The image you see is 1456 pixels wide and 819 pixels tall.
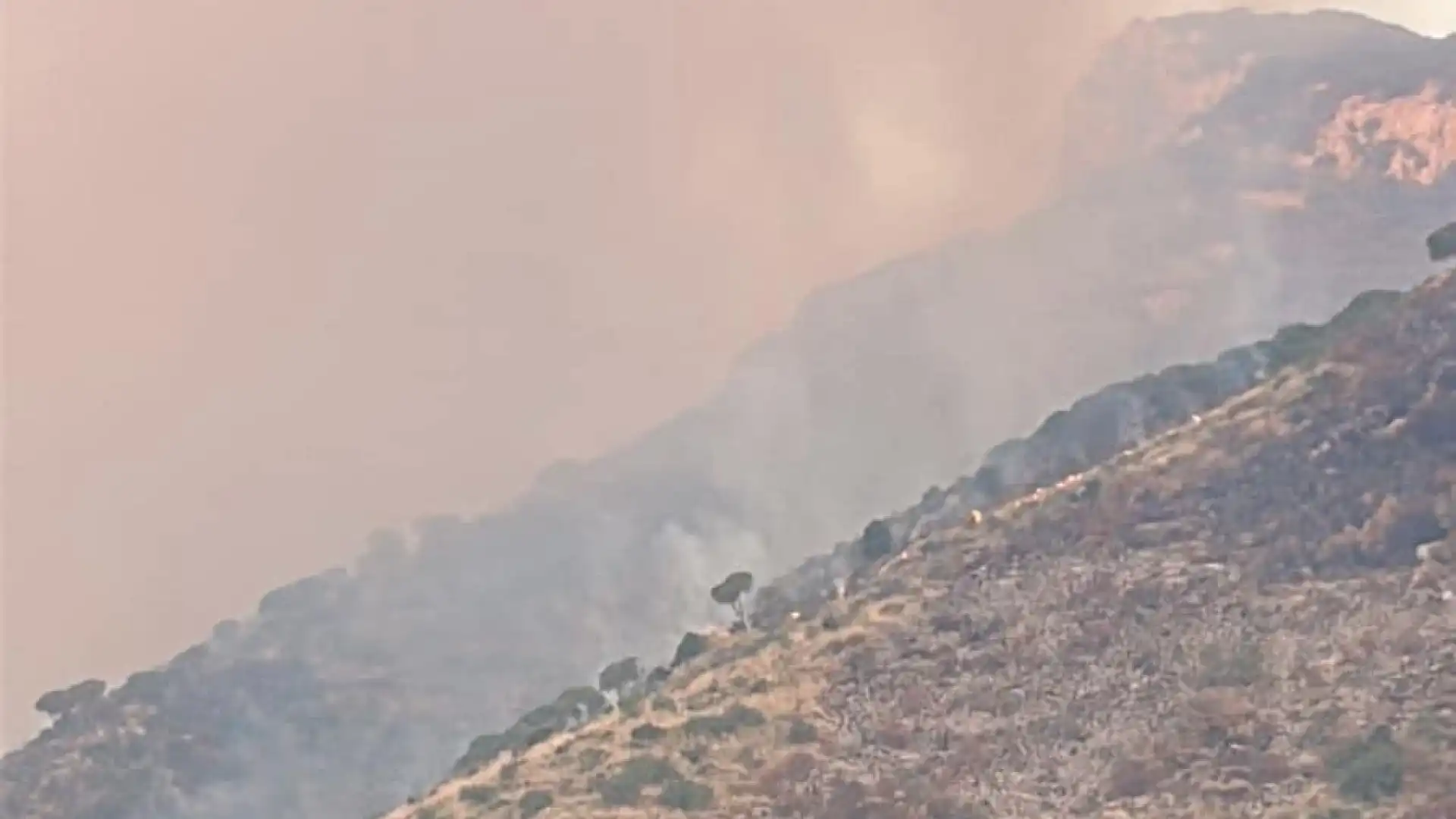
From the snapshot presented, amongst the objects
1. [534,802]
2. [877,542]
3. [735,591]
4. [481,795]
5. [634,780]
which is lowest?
[634,780]

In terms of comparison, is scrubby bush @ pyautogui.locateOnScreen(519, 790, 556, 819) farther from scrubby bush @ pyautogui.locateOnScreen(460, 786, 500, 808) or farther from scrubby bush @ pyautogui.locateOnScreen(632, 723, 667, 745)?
scrubby bush @ pyautogui.locateOnScreen(632, 723, 667, 745)

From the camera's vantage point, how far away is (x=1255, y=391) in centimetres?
11962

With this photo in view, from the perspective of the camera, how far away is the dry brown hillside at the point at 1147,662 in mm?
76500

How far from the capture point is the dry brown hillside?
7650cm

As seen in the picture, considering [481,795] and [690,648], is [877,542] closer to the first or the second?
[690,648]

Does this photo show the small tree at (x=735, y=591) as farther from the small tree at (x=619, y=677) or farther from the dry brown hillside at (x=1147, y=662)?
the dry brown hillside at (x=1147, y=662)

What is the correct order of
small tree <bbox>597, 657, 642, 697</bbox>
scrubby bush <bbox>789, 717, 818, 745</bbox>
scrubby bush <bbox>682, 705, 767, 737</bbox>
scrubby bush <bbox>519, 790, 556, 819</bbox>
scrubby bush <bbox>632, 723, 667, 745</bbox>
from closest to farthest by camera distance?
scrubby bush <bbox>789, 717, 818, 745</bbox> < scrubby bush <bbox>519, 790, 556, 819</bbox> < scrubby bush <bbox>682, 705, 767, 737</bbox> < scrubby bush <bbox>632, 723, 667, 745</bbox> < small tree <bbox>597, 657, 642, 697</bbox>

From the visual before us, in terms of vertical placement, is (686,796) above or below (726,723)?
below

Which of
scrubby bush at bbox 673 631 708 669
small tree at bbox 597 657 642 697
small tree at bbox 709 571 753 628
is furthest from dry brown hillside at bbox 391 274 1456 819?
small tree at bbox 597 657 642 697

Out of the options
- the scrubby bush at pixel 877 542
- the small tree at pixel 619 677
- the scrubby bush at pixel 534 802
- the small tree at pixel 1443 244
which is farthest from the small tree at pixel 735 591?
the scrubby bush at pixel 534 802

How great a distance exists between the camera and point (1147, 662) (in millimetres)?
87125

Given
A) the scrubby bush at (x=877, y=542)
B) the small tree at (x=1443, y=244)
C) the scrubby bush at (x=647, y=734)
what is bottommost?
the scrubby bush at (x=647, y=734)

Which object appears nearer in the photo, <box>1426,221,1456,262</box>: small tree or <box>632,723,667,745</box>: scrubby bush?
<box>632,723,667,745</box>: scrubby bush

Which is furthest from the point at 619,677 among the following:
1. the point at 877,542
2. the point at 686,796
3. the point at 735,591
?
the point at 686,796
